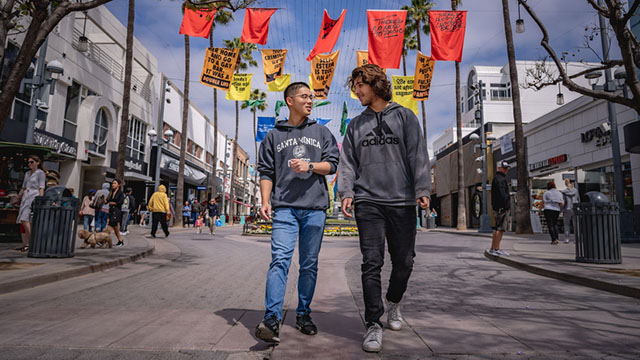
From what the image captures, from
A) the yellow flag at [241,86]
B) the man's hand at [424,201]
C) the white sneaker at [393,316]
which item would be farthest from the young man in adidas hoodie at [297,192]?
the yellow flag at [241,86]

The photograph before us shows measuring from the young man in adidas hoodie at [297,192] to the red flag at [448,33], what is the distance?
11.5 m

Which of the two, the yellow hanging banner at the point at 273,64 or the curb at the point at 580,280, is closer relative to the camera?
the curb at the point at 580,280

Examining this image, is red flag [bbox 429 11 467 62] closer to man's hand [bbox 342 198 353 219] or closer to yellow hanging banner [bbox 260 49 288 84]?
yellow hanging banner [bbox 260 49 288 84]

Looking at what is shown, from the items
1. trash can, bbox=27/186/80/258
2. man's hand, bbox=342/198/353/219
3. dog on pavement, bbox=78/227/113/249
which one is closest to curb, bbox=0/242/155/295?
trash can, bbox=27/186/80/258

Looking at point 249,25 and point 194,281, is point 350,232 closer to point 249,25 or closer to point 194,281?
point 249,25

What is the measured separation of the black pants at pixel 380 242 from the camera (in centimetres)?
282

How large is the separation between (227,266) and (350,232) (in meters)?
11.6

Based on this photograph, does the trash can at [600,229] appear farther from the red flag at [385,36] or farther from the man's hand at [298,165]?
the red flag at [385,36]

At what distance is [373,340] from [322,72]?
1489 cm

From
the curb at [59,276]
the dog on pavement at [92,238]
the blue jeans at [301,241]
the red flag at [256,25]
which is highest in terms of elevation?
the red flag at [256,25]

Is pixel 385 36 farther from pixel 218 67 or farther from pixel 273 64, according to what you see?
pixel 218 67

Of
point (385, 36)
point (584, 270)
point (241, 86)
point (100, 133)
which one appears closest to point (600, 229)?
point (584, 270)

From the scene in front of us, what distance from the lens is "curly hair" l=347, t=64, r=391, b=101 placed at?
10.3 ft

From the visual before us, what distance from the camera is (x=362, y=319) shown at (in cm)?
353
